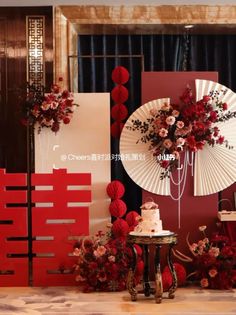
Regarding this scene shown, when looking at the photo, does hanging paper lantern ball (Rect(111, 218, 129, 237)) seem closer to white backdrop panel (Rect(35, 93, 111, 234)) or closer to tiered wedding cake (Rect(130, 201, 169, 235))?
white backdrop panel (Rect(35, 93, 111, 234))

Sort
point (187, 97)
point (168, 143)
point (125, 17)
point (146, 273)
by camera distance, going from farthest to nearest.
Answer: point (125, 17)
point (187, 97)
point (168, 143)
point (146, 273)

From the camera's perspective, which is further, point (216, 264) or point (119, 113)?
point (119, 113)

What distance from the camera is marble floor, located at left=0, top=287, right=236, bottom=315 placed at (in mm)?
4801

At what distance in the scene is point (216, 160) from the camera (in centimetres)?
572

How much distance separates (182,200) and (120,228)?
26.5 inches

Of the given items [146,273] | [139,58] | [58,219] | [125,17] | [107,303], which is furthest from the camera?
[139,58]

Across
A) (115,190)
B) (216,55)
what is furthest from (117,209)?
(216,55)

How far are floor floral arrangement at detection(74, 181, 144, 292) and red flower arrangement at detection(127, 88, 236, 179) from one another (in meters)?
0.55

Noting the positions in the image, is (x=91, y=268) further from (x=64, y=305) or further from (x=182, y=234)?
(x=182, y=234)

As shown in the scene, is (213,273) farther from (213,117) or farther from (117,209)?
(213,117)

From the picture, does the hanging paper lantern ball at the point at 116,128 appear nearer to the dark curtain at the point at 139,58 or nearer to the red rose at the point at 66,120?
the red rose at the point at 66,120

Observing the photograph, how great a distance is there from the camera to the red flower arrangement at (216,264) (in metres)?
5.52

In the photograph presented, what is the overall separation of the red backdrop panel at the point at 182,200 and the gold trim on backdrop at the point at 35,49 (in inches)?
47.6

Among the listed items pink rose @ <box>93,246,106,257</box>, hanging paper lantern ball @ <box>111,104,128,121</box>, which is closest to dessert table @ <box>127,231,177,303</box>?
pink rose @ <box>93,246,106,257</box>
